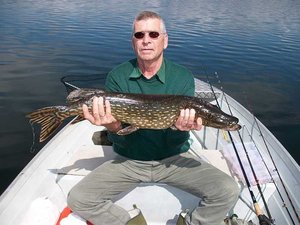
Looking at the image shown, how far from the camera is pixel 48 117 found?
13.0 feet

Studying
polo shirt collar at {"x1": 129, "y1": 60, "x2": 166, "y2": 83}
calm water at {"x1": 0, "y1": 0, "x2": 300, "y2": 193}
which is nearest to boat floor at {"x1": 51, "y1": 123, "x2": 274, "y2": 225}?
polo shirt collar at {"x1": 129, "y1": 60, "x2": 166, "y2": 83}

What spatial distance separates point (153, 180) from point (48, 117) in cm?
149

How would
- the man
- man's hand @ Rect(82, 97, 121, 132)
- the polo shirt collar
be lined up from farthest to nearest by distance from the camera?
the polo shirt collar < the man < man's hand @ Rect(82, 97, 121, 132)

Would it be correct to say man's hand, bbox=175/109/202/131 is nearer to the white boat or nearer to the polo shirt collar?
the polo shirt collar

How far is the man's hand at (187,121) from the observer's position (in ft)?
12.3

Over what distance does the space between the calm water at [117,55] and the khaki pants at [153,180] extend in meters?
3.55

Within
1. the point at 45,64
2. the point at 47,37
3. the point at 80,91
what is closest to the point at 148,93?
the point at 80,91

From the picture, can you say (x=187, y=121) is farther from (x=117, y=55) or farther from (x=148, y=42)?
(x=117, y=55)

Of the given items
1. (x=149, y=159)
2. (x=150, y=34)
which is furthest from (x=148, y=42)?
(x=149, y=159)

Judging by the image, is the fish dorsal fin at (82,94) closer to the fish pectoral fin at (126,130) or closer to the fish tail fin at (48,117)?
the fish tail fin at (48,117)

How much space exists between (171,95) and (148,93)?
0.41m

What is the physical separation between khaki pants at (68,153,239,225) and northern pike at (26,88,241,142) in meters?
0.55

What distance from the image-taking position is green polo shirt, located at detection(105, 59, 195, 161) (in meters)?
4.16

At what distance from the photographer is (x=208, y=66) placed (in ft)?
54.4
